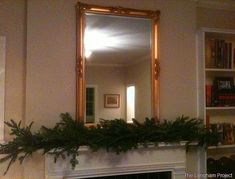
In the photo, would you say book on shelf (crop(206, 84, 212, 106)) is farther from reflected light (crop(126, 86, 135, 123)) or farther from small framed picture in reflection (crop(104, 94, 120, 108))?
small framed picture in reflection (crop(104, 94, 120, 108))

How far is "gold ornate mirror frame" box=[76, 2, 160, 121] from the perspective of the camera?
8.25 ft

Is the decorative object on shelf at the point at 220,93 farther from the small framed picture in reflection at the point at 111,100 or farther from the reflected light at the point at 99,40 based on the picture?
the reflected light at the point at 99,40

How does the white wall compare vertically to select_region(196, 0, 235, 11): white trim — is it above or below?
below

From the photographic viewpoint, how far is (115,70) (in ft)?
8.56

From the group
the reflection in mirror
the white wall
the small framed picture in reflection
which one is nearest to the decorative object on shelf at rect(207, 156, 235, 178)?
the small framed picture in reflection

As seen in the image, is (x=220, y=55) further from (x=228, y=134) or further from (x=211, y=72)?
(x=228, y=134)

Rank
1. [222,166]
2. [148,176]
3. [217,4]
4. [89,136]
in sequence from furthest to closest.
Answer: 1. [217,4]
2. [222,166]
3. [148,176]
4. [89,136]

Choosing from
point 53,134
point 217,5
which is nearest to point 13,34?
point 53,134

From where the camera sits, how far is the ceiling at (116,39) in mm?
2582

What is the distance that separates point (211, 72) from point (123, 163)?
4.98ft

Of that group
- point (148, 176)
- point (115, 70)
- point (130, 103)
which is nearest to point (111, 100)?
point (130, 103)

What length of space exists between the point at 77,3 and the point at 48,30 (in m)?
0.39

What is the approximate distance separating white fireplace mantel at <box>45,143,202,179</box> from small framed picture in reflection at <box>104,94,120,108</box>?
0.45 m

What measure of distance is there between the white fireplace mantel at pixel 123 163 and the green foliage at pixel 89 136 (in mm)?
103
